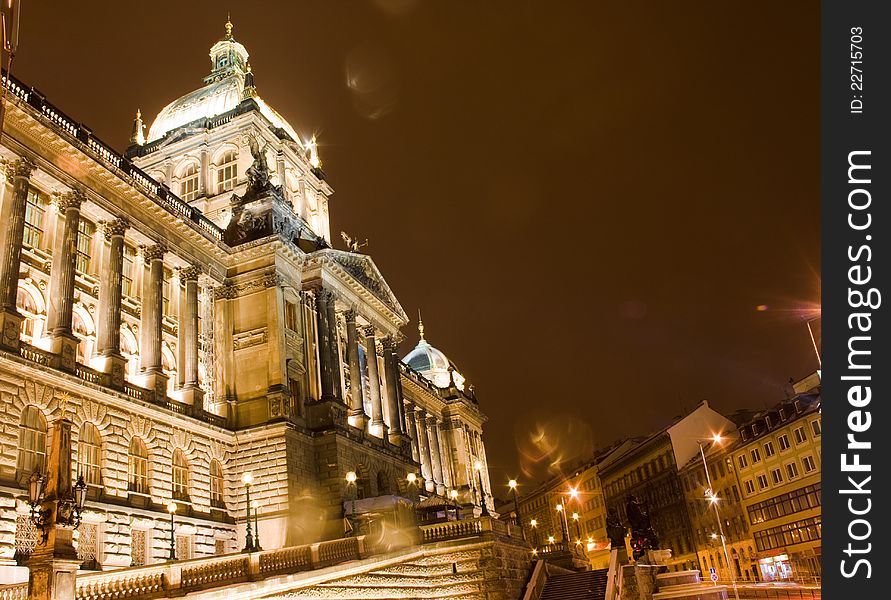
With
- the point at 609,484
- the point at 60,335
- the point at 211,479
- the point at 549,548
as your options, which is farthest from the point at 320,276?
the point at 609,484

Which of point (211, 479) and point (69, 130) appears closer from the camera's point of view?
point (69, 130)

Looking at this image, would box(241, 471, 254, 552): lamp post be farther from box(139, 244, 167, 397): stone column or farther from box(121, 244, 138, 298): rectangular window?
box(121, 244, 138, 298): rectangular window

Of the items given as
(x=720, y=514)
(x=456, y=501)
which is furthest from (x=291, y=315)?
(x=720, y=514)

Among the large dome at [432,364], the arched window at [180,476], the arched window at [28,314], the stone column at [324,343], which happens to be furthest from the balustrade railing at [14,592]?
the large dome at [432,364]

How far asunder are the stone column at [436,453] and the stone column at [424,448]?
102cm

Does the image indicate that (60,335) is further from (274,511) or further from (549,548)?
(549,548)

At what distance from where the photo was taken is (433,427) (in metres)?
77.4

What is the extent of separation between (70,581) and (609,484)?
328 ft

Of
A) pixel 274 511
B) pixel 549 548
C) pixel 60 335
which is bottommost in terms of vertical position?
pixel 549 548

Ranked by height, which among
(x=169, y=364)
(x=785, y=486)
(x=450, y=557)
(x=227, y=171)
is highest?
(x=227, y=171)

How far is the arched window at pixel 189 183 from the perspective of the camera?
180 ft

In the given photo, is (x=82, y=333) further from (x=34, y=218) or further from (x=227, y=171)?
(x=227, y=171)

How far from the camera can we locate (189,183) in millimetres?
55906

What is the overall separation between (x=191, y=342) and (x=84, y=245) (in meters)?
7.33
